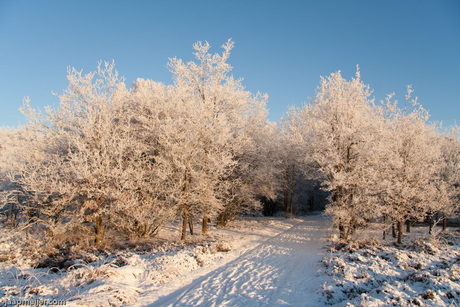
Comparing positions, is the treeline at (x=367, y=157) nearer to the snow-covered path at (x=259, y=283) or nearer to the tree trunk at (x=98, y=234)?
the snow-covered path at (x=259, y=283)

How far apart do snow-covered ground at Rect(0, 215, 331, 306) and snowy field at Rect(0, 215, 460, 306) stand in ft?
0.09

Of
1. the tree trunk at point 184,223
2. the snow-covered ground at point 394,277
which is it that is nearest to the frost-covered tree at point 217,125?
the tree trunk at point 184,223

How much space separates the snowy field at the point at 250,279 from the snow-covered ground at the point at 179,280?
3cm

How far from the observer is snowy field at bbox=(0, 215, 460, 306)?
6.09 metres

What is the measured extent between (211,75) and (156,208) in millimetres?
10445

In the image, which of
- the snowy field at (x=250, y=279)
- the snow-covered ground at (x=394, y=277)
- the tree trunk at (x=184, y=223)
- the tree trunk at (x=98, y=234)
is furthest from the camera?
the tree trunk at (x=184, y=223)

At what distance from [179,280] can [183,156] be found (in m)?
7.74

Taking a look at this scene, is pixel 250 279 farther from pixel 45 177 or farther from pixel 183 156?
pixel 45 177

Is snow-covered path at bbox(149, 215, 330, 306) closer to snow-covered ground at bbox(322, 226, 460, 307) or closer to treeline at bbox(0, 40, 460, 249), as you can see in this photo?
snow-covered ground at bbox(322, 226, 460, 307)

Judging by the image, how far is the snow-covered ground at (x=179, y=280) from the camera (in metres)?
6.30

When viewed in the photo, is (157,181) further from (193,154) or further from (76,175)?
(76,175)

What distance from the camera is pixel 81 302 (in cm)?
547

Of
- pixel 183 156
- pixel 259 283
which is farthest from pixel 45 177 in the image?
pixel 259 283

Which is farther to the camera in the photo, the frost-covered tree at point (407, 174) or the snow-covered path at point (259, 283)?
the frost-covered tree at point (407, 174)
